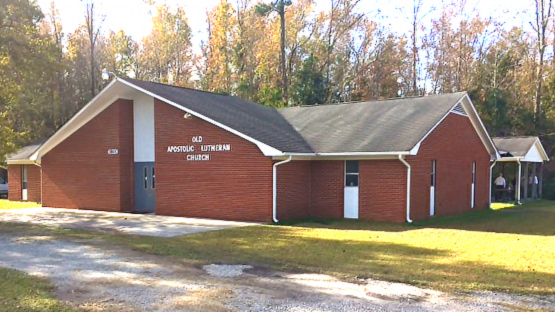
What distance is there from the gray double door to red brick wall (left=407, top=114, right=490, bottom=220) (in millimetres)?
9794

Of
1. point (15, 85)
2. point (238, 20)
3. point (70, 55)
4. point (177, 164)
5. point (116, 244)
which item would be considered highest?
point (238, 20)

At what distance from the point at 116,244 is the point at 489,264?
26.2 ft

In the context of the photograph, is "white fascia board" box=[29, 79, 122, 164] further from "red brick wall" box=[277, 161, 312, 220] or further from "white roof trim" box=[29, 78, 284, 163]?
"red brick wall" box=[277, 161, 312, 220]

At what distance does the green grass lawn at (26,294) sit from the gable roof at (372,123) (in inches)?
429

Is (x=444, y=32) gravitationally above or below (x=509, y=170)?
above

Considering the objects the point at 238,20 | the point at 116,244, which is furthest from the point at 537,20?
the point at 116,244

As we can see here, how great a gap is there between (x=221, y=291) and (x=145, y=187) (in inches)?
542

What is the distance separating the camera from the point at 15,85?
18.7 meters

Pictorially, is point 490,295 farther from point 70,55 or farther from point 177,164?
point 70,55

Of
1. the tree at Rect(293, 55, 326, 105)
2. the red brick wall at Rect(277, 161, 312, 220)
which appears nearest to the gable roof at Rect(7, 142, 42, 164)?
the red brick wall at Rect(277, 161, 312, 220)

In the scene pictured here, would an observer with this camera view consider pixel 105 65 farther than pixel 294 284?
Yes

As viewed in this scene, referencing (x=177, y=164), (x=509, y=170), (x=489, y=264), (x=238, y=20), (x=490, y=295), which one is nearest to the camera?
(x=490, y=295)

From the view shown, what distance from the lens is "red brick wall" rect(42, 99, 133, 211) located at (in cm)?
2036

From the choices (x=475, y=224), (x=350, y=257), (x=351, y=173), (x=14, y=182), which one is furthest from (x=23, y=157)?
(x=350, y=257)
